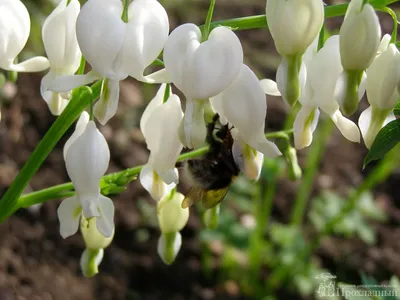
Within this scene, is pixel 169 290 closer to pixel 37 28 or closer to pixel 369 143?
pixel 37 28

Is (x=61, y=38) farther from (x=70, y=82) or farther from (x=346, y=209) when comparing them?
(x=346, y=209)

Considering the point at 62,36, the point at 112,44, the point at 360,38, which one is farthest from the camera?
the point at 62,36

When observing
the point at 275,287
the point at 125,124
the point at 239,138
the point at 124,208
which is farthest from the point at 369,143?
the point at 125,124

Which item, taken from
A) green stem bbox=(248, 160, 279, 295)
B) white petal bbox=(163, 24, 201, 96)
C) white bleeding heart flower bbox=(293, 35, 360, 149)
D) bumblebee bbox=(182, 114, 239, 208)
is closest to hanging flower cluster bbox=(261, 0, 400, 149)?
white bleeding heart flower bbox=(293, 35, 360, 149)

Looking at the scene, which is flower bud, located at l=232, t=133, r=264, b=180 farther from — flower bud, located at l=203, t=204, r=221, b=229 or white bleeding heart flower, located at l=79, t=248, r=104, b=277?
white bleeding heart flower, located at l=79, t=248, r=104, b=277

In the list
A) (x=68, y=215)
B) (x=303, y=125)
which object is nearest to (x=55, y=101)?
(x=68, y=215)

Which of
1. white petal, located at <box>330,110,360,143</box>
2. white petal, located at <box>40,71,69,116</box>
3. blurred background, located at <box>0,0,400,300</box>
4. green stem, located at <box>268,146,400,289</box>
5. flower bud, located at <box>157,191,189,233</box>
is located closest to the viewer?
white petal, located at <box>330,110,360,143</box>

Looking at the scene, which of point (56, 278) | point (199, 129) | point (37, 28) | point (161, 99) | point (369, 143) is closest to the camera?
point (199, 129)
